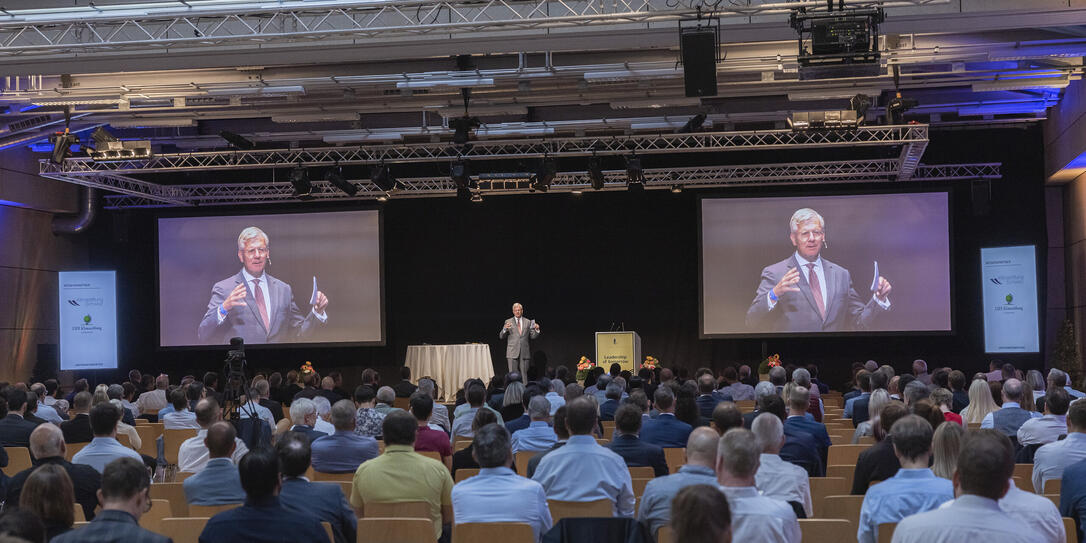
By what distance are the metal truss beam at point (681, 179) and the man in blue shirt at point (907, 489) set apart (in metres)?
13.7

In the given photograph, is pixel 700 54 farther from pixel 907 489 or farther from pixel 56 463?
pixel 56 463

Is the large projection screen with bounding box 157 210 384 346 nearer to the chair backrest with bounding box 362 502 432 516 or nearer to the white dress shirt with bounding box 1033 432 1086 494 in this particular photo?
the chair backrest with bounding box 362 502 432 516

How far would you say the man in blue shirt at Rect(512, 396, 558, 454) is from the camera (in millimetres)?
7383

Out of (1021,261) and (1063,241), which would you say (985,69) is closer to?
(1021,261)

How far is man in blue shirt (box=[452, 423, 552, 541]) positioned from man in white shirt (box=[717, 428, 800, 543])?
127cm

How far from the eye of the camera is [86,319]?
19516 mm

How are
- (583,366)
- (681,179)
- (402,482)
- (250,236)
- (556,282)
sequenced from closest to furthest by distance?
(402,482) < (583,366) < (681,179) < (250,236) < (556,282)

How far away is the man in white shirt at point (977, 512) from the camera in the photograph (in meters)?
3.28

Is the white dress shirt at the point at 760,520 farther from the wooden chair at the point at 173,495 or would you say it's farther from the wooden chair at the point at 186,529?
the wooden chair at the point at 173,495

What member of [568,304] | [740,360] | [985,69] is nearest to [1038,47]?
[985,69]

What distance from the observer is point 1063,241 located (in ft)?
61.7

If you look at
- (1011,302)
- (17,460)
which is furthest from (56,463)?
(1011,302)

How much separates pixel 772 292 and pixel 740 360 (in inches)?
74.6

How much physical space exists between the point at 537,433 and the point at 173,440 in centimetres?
383
